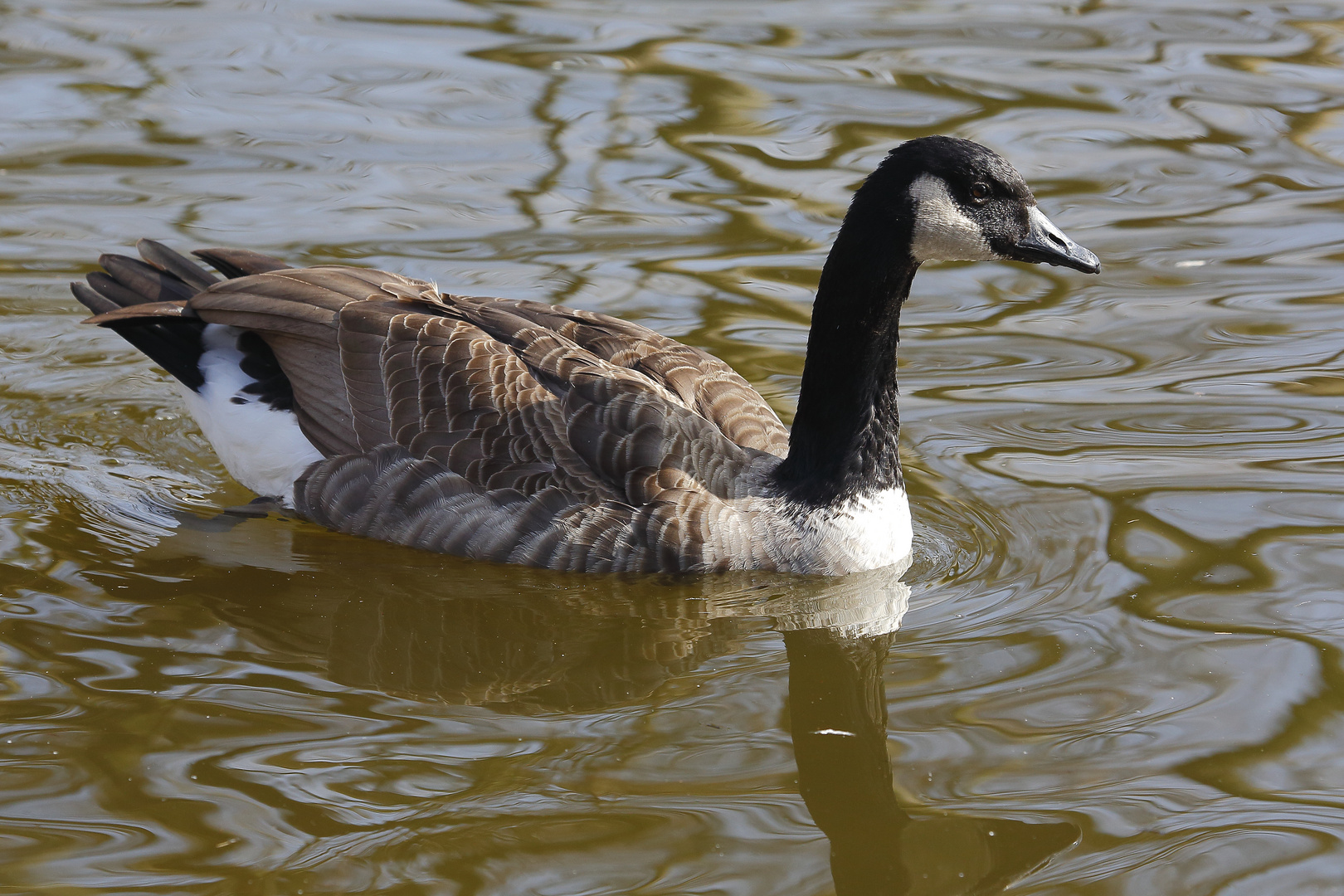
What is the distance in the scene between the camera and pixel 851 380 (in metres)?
6.80

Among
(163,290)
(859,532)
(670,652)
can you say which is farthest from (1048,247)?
(163,290)

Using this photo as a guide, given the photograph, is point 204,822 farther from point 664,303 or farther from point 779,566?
point 664,303

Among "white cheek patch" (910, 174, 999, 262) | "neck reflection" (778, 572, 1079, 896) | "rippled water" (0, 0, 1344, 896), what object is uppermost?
"white cheek patch" (910, 174, 999, 262)

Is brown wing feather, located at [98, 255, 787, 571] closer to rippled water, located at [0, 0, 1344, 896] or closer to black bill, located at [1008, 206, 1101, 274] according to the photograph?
rippled water, located at [0, 0, 1344, 896]

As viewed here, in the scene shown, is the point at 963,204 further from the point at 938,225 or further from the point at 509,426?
the point at 509,426

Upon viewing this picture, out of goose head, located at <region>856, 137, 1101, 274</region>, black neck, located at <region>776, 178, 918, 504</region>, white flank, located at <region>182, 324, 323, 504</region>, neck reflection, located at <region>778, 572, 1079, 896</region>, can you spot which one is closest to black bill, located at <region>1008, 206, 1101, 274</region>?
goose head, located at <region>856, 137, 1101, 274</region>

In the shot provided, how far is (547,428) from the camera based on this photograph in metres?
6.73

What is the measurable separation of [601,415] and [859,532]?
1246 mm

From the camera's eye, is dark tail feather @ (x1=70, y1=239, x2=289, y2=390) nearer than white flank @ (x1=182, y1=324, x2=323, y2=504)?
No

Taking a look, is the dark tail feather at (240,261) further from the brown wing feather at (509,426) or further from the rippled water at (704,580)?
the rippled water at (704,580)

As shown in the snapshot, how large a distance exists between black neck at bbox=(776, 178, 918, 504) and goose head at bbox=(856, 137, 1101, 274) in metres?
0.14

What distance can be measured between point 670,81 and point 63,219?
16.6 ft

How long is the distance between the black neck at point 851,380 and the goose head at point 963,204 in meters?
0.14

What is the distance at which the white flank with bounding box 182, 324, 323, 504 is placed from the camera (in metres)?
7.22
